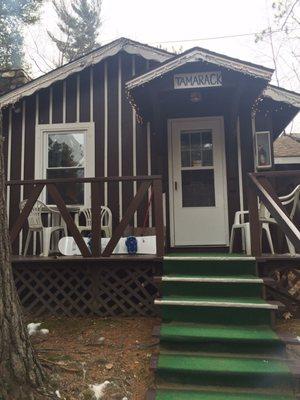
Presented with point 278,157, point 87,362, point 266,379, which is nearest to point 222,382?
point 266,379

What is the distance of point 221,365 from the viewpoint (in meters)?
3.35

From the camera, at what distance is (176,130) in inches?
257

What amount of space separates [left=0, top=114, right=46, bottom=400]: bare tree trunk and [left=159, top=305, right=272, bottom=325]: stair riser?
1473 millimetres

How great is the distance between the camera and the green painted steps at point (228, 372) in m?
3.22

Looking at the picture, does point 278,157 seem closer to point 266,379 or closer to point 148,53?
point 148,53

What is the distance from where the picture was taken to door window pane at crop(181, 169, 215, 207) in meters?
6.36

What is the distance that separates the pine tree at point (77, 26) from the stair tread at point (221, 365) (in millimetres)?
25085

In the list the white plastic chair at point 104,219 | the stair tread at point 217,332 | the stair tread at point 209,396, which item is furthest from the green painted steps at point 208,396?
the white plastic chair at point 104,219

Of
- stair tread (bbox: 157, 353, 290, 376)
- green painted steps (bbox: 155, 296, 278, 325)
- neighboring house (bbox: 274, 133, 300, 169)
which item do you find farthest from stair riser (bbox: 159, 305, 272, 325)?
neighboring house (bbox: 274, 133, 300, 169)

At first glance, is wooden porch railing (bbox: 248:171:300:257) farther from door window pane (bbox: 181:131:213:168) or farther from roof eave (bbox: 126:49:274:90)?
door window pane (bbox: 181:131:213:168)

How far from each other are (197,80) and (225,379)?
11.9ft

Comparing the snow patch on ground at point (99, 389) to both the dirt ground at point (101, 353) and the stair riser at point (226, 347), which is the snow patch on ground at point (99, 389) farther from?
the stair riser at point (226, 347)

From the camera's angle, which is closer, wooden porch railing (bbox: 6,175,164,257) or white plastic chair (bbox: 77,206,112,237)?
wooden porch railing (bbox: 6,175,164,257)

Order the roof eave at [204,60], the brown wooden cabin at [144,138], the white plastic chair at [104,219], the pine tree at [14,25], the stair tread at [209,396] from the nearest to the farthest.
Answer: the stair tread at [209,396], the roof eave at [204,60], the white plastic chair at [104,219], the brown wooden cabin at [144,138], the pine tree at [14,25]
